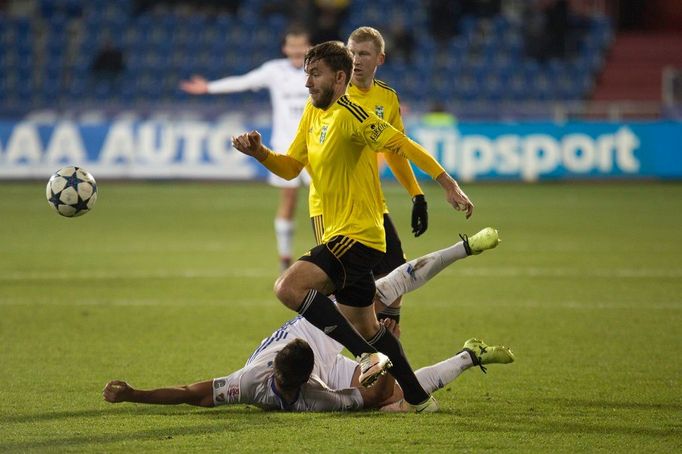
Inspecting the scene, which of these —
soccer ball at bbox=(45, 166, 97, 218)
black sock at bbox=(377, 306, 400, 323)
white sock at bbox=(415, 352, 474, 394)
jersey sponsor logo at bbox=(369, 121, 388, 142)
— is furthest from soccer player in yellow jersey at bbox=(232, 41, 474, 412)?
soccer ball at bbox=(45, 166, 97, 218)

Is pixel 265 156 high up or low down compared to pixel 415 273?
up

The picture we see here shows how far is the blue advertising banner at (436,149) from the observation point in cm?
2167

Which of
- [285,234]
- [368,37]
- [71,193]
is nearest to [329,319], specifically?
[368,37]

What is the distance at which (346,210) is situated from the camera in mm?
5652

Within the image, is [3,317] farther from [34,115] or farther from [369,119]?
[34,115]

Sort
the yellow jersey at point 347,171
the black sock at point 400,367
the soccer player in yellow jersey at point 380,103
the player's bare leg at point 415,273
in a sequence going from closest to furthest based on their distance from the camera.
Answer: the yellow jersey at point 347,171
the black sock at point 400,367
the player's bare leg at point 415,273
the soccer player in yellow jersey at point 380,103

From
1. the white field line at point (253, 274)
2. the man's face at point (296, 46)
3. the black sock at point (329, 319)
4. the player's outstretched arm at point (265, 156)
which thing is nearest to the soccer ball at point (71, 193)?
the player's outstretched arm at point (265, 156)

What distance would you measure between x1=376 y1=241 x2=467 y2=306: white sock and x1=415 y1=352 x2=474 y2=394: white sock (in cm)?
58

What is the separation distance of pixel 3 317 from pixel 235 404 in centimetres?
363

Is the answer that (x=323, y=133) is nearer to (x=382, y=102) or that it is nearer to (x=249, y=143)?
(x=249, y=143)

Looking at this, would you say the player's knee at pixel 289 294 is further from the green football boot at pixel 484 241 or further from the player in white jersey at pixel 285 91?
the player in white jersey at pixel 285 91

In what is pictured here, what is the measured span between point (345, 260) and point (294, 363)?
553mm

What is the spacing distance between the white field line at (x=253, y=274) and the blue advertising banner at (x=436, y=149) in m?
10.0

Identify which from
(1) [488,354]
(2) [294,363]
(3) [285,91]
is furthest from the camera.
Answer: (3) [285,91]
